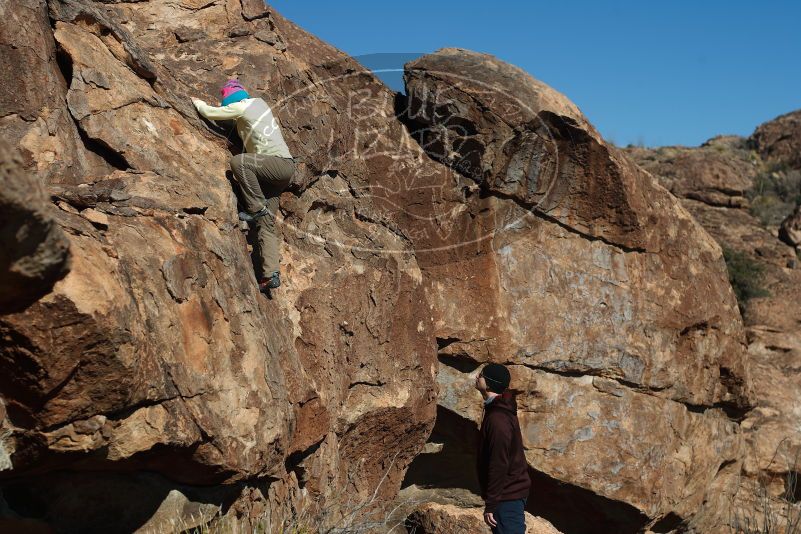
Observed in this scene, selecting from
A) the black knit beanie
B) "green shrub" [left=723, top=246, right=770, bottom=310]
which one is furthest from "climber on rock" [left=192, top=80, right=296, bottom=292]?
"green shrub" [left=723, top=246, right=770, bottom=310]

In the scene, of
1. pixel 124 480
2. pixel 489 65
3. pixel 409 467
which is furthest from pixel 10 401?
pixel 489 65

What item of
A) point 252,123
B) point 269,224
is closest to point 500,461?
point 269,224

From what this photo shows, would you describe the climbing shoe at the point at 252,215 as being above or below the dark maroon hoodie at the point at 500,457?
above

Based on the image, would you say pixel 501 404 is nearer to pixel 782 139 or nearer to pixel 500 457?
pixel 500 457

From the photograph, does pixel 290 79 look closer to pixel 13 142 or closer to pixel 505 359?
pixel 13 142

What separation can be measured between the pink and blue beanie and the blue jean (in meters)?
3.55

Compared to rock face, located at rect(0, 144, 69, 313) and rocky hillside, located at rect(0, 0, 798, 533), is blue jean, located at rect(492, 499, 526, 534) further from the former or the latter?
rock face, located at rect(0, 144, 69, 313)

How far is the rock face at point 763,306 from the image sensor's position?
11.3 meters

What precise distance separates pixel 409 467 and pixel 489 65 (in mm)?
4294

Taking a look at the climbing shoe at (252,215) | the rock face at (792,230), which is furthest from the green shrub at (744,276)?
the climbing shoe at (252,215)

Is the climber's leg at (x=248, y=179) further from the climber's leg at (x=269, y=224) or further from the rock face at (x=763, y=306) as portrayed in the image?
the rock face at (x=763, y=306)

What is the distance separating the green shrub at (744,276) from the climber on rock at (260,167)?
9446mm

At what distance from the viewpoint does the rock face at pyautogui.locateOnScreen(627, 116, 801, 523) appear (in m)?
11.3

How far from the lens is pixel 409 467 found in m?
9.19
